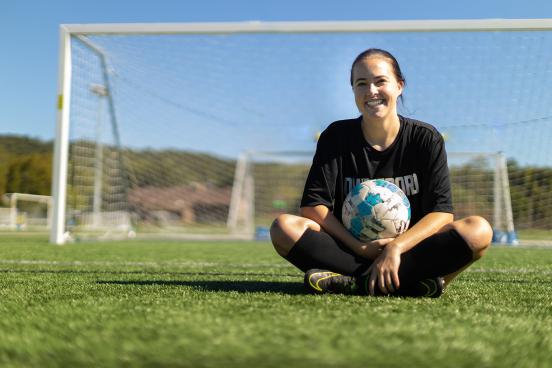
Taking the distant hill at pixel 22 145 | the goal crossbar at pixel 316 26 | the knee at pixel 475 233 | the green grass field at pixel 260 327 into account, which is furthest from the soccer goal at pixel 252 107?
the distant hill at pixel 22 145

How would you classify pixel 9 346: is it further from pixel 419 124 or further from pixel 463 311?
pixel 419 124

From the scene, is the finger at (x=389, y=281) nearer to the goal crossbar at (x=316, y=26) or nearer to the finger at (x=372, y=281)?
the finger at (x=372, y=281)

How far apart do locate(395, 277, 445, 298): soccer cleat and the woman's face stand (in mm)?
844

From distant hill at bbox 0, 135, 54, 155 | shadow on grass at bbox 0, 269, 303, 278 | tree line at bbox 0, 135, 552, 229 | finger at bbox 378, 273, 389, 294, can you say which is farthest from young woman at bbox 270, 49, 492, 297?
distant hill at bbox 0, 135, 54, 155

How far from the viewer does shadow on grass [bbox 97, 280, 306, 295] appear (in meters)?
2.68

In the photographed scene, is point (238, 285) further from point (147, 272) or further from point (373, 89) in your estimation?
point (373, 89)

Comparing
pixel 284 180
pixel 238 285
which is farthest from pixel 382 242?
pixel 284 180

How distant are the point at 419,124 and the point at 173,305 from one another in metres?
1.54

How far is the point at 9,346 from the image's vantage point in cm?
144

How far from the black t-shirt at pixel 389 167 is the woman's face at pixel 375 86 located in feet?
0.53

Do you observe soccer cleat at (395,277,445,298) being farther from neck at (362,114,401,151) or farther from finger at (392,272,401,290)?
neck at (362,114,401,151)

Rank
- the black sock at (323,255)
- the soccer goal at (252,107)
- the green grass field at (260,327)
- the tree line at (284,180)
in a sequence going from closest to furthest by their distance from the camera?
1. the green grass field at (260,327)
2. the black sock at (323,255)
3. the soccer goal at (252,107)
4. the tree line at (284,180)

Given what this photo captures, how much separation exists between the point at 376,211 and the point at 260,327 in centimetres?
107

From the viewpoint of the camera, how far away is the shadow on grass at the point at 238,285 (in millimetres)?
2678
